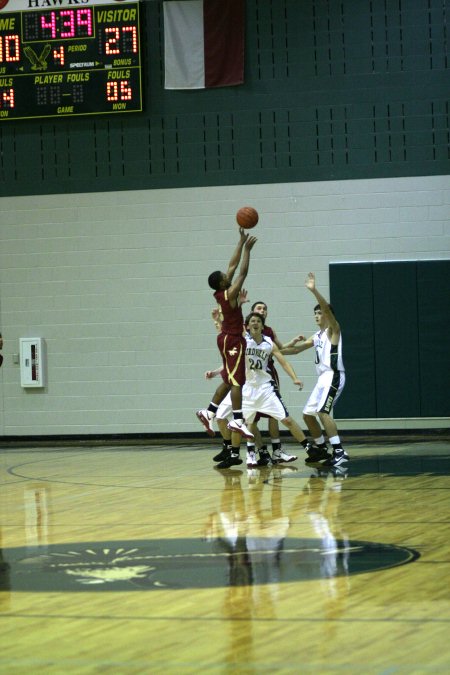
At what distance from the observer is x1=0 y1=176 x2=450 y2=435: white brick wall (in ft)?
50.8

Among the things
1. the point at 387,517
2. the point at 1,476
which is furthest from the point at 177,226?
the point at 387,517

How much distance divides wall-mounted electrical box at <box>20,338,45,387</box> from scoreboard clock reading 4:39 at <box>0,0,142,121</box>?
3.31 m

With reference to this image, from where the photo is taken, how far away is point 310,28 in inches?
616

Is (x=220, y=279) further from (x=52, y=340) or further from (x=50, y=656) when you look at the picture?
(x=50, y=656)

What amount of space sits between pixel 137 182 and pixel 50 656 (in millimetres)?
12252

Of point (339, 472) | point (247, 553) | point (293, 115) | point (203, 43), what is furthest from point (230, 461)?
point (203, 43)

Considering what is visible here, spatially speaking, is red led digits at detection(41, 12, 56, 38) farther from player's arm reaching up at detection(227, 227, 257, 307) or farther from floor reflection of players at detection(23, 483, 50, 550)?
floor reflection of players at detection(23, 483, 50, 550)

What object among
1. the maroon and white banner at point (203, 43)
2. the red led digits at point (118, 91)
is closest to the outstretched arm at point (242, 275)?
the maroon and white banner at point (203, 43)

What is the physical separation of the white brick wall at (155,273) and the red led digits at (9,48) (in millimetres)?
2019

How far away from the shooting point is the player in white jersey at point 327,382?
11.5 meters

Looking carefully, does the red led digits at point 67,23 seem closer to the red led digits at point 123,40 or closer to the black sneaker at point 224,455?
the red led digits at point 123,40

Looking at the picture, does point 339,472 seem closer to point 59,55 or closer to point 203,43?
point 203,43

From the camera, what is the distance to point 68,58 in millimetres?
15867

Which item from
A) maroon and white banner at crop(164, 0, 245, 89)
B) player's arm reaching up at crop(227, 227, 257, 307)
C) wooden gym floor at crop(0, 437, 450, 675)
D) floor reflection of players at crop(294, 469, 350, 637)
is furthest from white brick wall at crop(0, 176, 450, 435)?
floor reflection of players at crop(294, 469, 350, 637)
